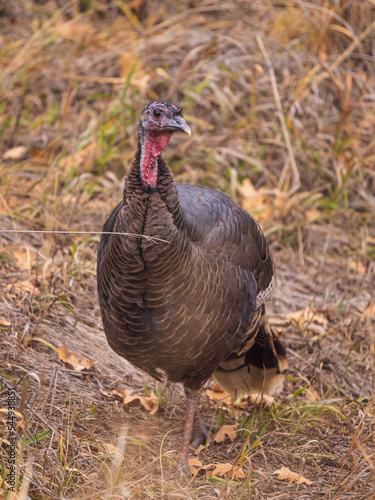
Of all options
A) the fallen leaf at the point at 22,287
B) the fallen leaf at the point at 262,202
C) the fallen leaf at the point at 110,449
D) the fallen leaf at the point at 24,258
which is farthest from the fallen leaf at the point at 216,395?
the fallen leaf at the point at 262,202

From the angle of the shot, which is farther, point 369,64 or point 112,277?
point 369,64

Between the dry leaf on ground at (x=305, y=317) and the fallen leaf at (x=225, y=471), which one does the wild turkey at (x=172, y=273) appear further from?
the dry leaf on ground at (x=305, y=317)

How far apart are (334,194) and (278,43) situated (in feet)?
5.28

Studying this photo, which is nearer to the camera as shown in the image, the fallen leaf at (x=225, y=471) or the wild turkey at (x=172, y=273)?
the wild turkey at (x=172, y=273)

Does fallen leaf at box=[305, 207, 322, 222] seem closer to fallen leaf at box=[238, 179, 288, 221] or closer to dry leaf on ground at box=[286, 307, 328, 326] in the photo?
fallen leaf at box=[238, 179, 288, 221]

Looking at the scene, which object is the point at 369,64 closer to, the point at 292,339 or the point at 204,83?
the point at 204,83

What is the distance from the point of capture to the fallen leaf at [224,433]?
3109 millimetres

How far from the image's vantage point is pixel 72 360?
3.20 meters

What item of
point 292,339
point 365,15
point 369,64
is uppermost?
point 365,15

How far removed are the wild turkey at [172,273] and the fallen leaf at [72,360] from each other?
Result: 52cm

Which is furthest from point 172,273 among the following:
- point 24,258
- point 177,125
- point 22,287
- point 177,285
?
point 24,258

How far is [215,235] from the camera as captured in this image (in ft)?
9.08

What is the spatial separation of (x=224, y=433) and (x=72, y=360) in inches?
32.6

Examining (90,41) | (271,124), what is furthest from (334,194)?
(90,41)
